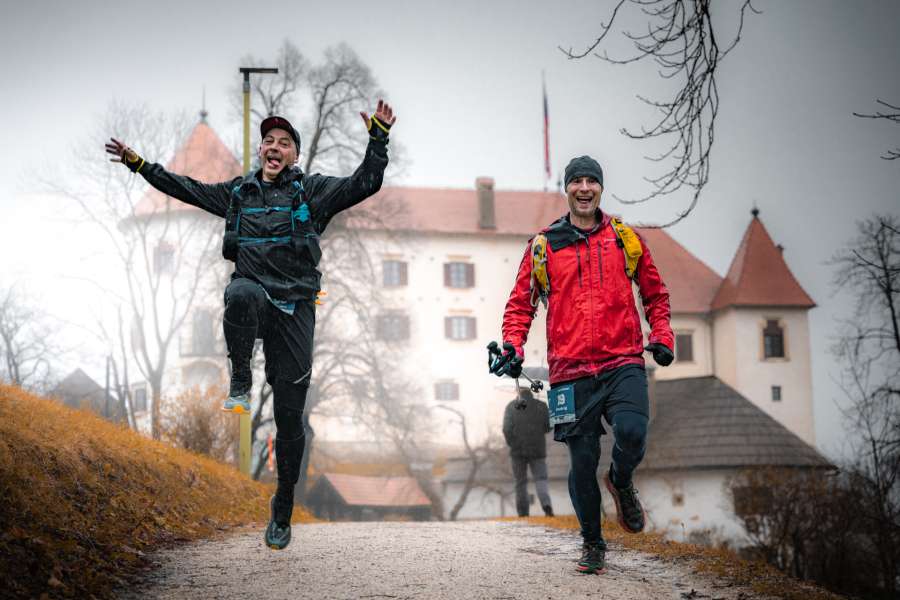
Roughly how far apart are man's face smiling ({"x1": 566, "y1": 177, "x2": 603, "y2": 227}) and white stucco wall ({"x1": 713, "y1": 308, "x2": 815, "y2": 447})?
56298 mm

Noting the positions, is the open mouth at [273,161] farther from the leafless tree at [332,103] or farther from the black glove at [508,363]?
the leafless tree at [332,103]

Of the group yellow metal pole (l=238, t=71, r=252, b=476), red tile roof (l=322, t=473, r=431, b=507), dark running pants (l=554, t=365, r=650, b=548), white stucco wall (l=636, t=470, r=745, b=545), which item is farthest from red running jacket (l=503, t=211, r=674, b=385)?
red tile roof (l=322, t=473, r=431, b=507)

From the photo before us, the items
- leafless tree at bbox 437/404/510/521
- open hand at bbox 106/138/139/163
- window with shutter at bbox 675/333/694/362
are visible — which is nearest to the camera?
open hand at bbox 106/138/139/163

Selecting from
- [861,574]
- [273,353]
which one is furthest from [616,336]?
[861,574]

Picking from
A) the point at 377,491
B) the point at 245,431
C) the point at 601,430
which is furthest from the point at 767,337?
the point at 601,430

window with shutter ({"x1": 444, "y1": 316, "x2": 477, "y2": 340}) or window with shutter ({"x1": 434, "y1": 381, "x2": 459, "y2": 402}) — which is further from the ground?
window with shutter ({"x1": 444, "y1": 316, "x2": 477, "y2": 340})

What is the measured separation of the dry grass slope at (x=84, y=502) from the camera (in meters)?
5.55

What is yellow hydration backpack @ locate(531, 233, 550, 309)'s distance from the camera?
673 cm

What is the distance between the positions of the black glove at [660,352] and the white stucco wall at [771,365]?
5620 centimetres

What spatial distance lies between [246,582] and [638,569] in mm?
2776

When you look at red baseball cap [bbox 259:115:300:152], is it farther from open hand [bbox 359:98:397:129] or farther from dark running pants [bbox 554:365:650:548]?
dark running pants [bbox 554:365:650:548]

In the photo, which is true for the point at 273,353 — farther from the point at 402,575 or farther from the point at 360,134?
the point at 360,134

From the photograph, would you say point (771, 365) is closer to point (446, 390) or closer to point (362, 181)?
point (446, 390)

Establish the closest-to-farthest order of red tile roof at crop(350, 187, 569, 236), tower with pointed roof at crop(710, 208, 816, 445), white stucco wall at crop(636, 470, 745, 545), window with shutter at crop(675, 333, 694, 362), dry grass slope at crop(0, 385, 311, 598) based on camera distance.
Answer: dry grass slope at crop(0, 385, 311, 598) < white stucco wall at crop(636, 470, 745, 545) < tower with pointed roof at crop(710, 208, 816, 445) < window with shutter at crop(675, 333, 694, 362) < red tile roof at crop(350, 187, 569, 236)
